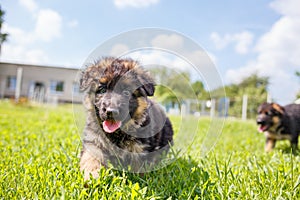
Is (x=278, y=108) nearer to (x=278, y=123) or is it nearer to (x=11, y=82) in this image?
(x=278, y=123)

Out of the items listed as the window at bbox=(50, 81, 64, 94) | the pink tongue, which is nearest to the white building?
the window at bbox=(50, 81, 64, 94)

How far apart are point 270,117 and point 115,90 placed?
4.69 metres

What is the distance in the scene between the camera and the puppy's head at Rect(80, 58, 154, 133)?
8.29 ft

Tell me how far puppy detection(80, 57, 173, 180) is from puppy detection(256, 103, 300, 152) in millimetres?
3679

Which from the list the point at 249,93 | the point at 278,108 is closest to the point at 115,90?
the point at 278,108

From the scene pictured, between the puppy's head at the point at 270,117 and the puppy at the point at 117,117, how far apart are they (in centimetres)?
388

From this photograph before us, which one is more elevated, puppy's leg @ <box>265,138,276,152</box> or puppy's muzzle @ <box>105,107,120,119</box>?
puppy's muzzle @ <box>105,107,120,119</box>

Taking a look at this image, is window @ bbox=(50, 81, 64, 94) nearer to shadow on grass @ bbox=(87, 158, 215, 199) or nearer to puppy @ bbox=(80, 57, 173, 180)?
puppy @ bbox=(80, 57, 173, 180)

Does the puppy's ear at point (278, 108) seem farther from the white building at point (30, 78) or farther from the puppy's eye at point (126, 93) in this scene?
the white building at point (30, 78)

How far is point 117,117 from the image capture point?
2.56m

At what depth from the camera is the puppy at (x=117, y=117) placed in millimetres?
2594

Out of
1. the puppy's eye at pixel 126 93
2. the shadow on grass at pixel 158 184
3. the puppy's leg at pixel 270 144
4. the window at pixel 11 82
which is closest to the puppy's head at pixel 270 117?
the puppy's leg at pixel 270 144

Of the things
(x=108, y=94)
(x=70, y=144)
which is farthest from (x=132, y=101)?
(x=70, y=144)

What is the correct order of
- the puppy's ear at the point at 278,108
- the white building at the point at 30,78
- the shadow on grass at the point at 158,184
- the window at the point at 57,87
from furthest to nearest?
1. the white building at the point at 30,78
2. the window at the point at 57,87
3. the puppy's ear at the point at 278,108
4. the shadow on grass at the point at 158,184
